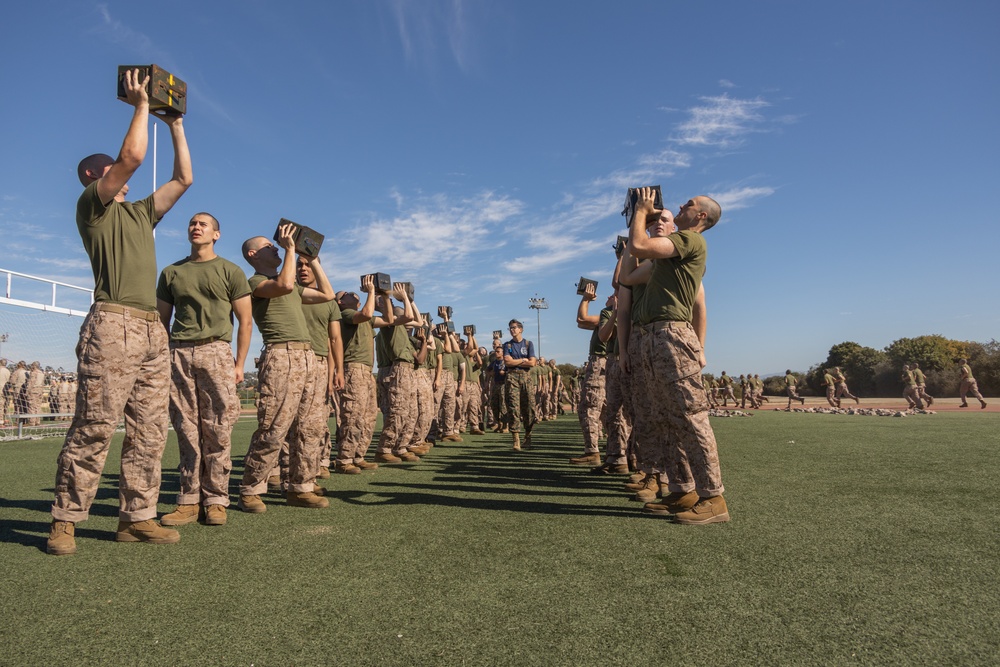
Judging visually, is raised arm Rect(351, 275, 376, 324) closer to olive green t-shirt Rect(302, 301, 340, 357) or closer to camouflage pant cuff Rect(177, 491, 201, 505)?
olive green t-shirt Rect(302, 301, 340, 357)

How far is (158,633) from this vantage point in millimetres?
2199

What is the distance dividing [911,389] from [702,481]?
21.6 m

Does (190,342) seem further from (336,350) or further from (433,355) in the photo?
(433,355)

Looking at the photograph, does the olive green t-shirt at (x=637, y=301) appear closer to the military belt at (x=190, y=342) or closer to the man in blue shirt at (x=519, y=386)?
the military belt at (x=190, y=342)

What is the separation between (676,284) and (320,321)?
354 centimetres

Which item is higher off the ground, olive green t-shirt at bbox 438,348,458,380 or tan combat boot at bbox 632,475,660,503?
olive green t-shirt at bbox 438,348,458,380

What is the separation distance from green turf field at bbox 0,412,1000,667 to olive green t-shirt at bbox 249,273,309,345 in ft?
4.56

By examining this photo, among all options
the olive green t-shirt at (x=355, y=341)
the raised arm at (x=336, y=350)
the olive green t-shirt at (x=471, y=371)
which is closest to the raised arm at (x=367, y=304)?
the olive green t-shirt at (x=355, y=341)

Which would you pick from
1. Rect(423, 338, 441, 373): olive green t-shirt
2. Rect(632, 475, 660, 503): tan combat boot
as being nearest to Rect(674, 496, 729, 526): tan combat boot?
Rect(632, 475, 660, 503): tan combat boot

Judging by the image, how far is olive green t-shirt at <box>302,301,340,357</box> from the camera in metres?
5.83

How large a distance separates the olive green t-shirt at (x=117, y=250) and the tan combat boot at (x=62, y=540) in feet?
4.22

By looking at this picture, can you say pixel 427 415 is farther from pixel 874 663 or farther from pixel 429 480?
pixel 874 663

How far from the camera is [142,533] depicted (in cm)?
352

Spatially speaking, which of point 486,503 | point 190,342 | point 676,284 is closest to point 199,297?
point 190,342
